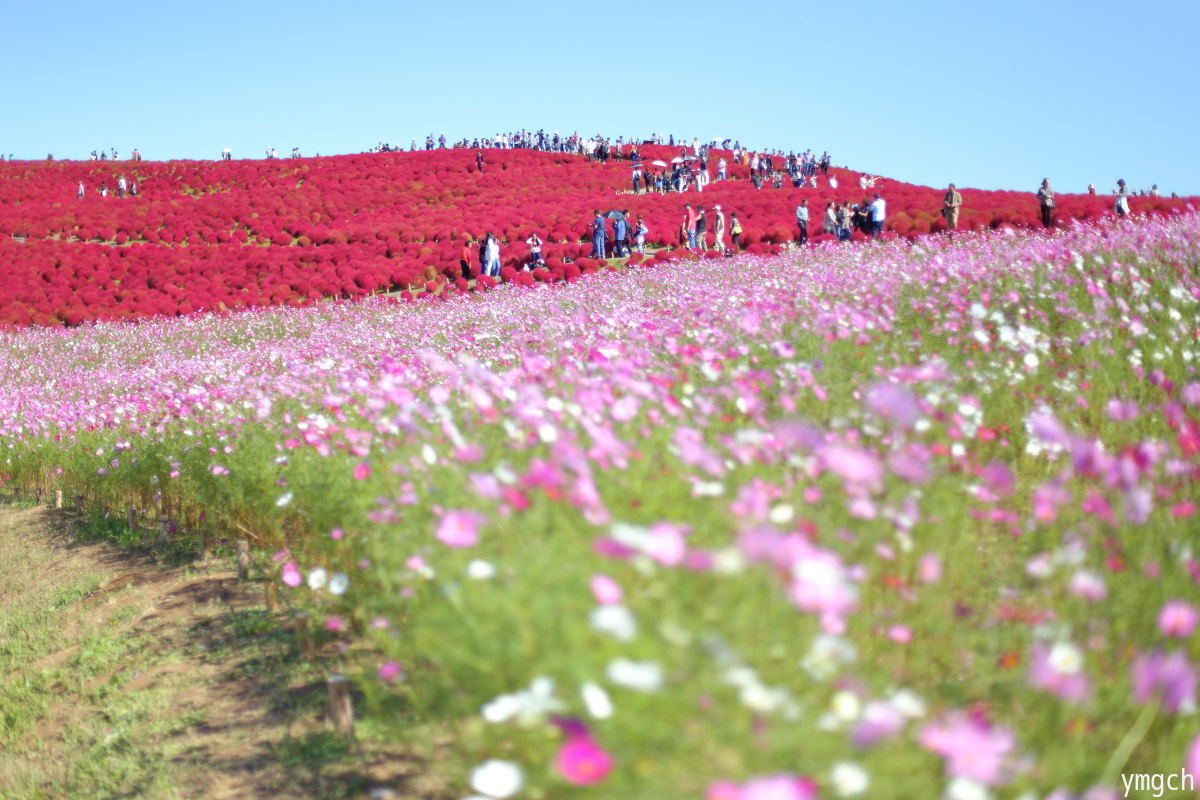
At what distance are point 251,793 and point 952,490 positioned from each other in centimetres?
255

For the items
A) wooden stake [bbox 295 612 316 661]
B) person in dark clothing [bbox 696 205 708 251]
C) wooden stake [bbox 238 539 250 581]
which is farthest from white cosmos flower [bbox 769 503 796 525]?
person in dark clothing [bbox 696 205 708 251]

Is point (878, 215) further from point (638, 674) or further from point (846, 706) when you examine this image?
point (638, 674)

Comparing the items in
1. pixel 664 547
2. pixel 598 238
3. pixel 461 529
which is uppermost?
pixel 598 238

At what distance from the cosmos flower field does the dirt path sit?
0.26 m

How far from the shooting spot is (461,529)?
78.5 inches

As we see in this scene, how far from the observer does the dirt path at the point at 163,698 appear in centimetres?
311

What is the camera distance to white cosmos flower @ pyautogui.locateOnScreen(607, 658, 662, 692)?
1354 millimetres

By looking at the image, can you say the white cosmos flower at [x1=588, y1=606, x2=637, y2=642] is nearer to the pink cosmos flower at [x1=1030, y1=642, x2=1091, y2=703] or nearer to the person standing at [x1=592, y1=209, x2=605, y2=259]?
the pink cosmos flower at [x1=1030, y1=642, x2=1091, y2=703]

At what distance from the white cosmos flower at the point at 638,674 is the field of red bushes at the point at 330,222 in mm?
16173

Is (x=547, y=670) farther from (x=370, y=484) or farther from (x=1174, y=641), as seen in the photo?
(x=370, y=484)

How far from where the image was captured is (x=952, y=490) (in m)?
2.75

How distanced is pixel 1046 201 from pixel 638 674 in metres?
19.6

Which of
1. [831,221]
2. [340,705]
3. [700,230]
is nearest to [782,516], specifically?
[340,705]

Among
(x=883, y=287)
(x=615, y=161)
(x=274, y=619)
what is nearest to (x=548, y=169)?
(x=615, y=161)
